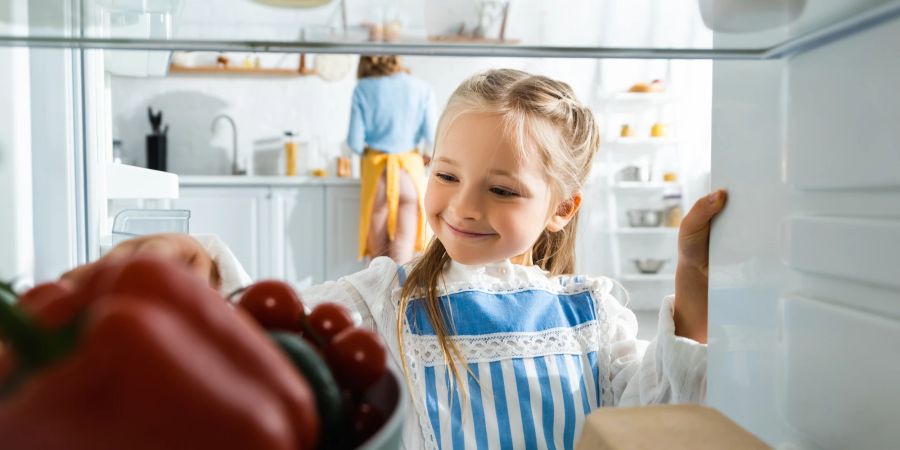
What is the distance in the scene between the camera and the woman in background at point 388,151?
3934 millimetres

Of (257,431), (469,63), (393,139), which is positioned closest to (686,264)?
(257,431)

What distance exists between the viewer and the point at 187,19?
51 centimetres

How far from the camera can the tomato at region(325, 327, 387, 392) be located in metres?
0.32

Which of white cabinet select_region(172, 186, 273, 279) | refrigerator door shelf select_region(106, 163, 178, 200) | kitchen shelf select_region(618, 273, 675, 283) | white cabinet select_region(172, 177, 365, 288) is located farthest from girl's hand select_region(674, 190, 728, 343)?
kitchen shelf select_region(618, 273, 675, 283)

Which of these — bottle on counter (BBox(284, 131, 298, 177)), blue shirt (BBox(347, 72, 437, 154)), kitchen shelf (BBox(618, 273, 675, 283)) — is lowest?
kitchen shelf (BBox(618, 273, 675, 283))

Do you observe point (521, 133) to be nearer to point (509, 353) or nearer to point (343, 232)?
point (509, 353)

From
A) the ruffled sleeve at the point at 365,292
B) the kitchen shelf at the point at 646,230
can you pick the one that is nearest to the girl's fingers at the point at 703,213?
the ruffled sleeve at the point at 365,292

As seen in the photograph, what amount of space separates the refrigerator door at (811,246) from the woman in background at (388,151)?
3.24m

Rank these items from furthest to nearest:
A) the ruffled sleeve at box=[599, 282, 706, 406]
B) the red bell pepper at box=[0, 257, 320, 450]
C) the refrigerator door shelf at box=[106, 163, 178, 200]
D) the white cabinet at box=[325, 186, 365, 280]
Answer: the white cabinet at box=[325, 186, 365, 280], the refrigerator door shelf at box=[106, 163, 178, 200], the ruffled sleeve at box=[599, 282, 706, 406], the red bell pepper at box=[0, 257, 320, 450]

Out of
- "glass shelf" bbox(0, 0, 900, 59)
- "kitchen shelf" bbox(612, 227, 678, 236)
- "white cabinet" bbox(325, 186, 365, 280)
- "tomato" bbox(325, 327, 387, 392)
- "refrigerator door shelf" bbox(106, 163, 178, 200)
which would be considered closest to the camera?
"tomato" bbox(325, 327, 387, 392)

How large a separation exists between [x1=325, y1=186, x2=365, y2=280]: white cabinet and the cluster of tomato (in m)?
3.79

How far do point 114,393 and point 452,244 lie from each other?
78cm

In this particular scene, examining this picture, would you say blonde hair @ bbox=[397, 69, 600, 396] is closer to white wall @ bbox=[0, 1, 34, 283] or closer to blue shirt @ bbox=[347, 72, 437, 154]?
white wall @ bbox=[0, 1, 34, 283]

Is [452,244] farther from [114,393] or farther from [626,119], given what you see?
[626,119]
